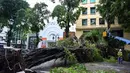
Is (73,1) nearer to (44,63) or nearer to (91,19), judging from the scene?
(91,19)

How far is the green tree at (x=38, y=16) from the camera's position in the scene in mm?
41000

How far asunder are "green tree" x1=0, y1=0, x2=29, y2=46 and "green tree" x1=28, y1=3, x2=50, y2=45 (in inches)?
546

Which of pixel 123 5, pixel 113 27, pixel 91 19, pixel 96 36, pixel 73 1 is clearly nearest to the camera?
pixel 123 5

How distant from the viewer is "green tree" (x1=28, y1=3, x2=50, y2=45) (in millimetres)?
41000

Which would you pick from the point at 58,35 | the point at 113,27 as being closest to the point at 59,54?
the point at 113,27

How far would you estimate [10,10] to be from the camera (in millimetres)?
55062

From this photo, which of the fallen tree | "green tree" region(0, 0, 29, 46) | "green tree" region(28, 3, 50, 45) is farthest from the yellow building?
the fallen tree

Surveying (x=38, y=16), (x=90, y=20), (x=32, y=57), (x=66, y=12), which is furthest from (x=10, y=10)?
(x=32, y=57)

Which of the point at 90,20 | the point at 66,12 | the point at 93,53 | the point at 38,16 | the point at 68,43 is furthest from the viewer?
the point at 90,20

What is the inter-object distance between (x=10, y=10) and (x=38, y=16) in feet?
53.2

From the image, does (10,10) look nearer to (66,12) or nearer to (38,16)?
(38,16)

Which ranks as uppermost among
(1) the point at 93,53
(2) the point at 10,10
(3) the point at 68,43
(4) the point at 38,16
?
(2) the point at 10,10

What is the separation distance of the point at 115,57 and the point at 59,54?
1235 centimetres

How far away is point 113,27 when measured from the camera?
165 ft
